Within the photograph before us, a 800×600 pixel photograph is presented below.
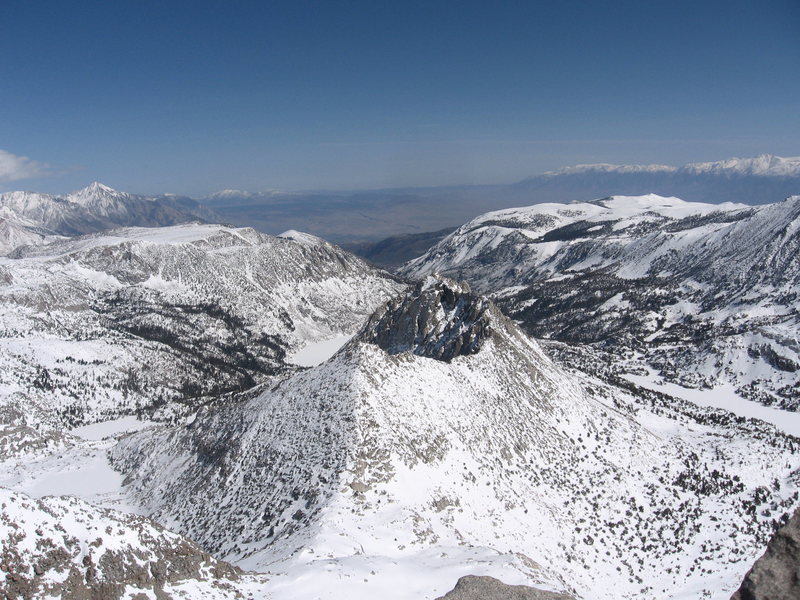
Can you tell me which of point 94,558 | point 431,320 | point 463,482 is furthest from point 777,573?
point 431,320

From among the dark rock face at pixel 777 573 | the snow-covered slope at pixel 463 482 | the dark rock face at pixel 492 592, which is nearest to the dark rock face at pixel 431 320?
the snow-covered slope at pixel 463 482

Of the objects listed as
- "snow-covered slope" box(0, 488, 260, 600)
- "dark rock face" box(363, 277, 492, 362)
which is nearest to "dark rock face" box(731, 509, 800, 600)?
"snow-covered slope" box(0, 488, 260, 600)

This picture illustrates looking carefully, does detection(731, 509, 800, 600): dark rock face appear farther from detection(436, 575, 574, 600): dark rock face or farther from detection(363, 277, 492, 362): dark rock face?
detection(363, 277, 492, 362): dark rock face

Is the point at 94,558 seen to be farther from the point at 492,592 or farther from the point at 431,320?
the point at 431,320

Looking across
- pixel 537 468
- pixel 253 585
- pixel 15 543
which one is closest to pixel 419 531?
pixel 253 585

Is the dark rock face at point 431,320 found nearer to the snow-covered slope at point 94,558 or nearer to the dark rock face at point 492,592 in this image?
the dark rock face at point 492,592

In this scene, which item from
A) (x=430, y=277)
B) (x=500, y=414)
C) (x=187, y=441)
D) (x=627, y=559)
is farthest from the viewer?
(x=430, y=277)

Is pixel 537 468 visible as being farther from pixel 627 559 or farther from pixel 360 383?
pixel 360 383

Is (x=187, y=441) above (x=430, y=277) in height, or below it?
below
